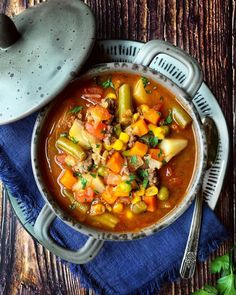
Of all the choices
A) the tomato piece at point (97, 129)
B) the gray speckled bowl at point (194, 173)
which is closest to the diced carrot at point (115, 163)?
the tomato piece at point (97, 129)

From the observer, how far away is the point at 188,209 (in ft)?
10.7

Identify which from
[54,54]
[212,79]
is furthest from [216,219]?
[54,54]

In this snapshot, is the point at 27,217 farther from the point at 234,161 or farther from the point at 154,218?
the point at 234,161

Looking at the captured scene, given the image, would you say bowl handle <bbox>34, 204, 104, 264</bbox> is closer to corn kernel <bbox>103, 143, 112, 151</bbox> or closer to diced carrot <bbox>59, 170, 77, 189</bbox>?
diced carrot <bbox>59, 170, 77, 189</bbox>

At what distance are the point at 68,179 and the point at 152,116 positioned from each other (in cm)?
57

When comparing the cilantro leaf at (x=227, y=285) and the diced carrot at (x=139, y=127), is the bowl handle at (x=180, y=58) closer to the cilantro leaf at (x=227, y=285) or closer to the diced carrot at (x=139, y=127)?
the diced carrot at (x=139, y=127)

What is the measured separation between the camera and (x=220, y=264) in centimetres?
328

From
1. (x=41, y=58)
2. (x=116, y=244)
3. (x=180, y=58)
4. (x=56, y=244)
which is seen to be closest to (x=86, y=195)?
(x=56, y=244)

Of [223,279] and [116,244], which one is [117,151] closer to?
[116,244]

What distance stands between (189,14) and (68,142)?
1.11 metres

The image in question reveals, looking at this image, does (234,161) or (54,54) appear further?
(234,161)

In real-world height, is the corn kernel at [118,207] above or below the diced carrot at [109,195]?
below

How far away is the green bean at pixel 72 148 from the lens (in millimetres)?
2996

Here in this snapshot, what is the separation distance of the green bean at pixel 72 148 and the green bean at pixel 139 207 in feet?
1.25
